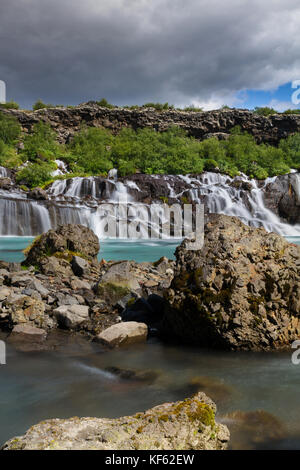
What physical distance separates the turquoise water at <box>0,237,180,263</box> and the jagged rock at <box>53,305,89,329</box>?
6.93 m

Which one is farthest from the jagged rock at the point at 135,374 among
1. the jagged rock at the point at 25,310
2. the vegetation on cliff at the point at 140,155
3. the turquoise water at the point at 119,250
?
the vegetation on cliff at the point at 140,155

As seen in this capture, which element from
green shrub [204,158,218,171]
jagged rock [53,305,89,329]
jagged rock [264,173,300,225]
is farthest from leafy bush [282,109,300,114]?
jagged rock [53,305,89,329]

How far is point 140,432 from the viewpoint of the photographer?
2215 mm

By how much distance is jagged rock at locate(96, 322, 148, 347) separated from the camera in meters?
5.00

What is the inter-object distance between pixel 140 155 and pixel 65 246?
29.2 metres

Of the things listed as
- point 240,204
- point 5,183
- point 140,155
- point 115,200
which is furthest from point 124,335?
point 140,155

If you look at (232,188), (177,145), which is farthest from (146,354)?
(177,145)

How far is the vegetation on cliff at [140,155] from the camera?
34.8m

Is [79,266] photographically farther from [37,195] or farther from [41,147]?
[41,147]

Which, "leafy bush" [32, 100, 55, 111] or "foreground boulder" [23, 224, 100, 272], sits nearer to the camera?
"foreground boulder" [23, 224, 100, 272]

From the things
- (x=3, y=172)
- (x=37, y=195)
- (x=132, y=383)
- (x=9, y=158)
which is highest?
(x=9, y=158)

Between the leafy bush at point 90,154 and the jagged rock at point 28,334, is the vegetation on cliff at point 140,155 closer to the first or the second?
the leafy bush at point 90,154

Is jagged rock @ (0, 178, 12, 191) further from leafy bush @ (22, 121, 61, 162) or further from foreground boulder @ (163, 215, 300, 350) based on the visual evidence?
foreground boulder @ (163, 215, 300, 350)

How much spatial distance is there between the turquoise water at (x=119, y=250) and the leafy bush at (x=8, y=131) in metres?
25.8
